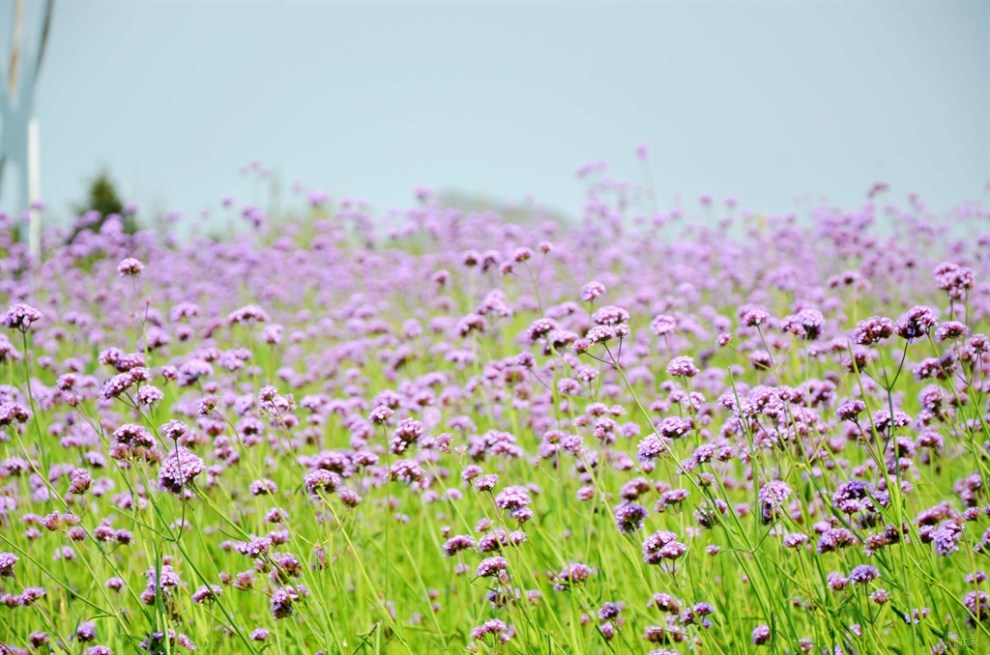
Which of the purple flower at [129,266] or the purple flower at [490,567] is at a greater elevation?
the purple flower at [129,266]

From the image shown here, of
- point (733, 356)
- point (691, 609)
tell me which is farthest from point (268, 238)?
A: point (691, 609)

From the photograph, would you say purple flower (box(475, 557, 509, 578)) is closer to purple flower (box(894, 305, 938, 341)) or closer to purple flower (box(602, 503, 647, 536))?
purple flower (box(602, 503, 647, 536))

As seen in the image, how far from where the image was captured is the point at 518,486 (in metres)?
3.42

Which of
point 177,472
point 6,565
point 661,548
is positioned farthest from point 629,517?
point 6,565

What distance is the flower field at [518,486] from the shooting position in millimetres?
3035

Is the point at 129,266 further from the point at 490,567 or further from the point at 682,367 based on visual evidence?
the point at 682,367

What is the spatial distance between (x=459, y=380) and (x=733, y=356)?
2.87 m

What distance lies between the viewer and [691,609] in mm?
2809

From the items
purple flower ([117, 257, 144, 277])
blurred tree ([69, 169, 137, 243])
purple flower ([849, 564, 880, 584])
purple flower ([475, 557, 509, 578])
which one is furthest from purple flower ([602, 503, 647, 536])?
blurred tree ([69, 169, 137, 243])


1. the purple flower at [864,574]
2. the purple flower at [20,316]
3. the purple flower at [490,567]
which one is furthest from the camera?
the purple flower at [20,316]

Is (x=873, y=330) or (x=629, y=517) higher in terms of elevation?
(x=873, y=330)

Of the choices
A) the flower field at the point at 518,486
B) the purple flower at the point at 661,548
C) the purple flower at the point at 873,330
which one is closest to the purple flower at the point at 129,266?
the flower field at the point at 518,486

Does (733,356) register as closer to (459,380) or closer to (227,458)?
(459,380)

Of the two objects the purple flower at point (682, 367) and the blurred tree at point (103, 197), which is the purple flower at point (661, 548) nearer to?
the purple flower at point (682, 367)
